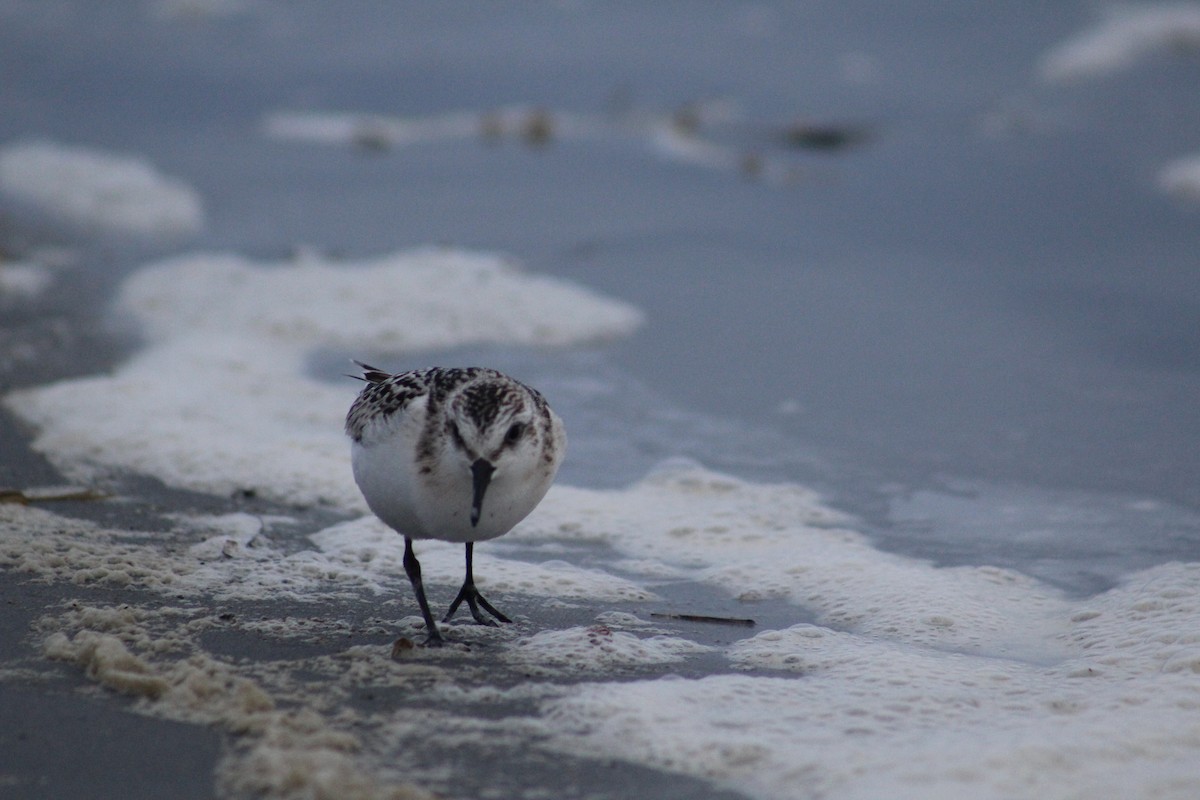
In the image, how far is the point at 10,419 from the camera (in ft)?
18.9

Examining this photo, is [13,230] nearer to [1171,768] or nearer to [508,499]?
[508,499]

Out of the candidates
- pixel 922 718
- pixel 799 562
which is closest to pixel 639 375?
pixel 799 562

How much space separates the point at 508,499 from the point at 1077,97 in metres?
8.85

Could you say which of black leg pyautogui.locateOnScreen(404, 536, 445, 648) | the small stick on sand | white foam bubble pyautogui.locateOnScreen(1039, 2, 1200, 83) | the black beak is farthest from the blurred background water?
the black beak

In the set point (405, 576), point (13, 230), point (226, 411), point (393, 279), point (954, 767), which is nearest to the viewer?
point (954, 767)

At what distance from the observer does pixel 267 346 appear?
7266mm

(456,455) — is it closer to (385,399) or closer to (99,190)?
(385,399)

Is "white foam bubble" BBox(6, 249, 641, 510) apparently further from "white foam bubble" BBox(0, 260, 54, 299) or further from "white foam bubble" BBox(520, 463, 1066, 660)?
"white foam bubble" BBox(520, 463, 1066, 660)

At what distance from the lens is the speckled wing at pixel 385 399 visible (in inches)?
150

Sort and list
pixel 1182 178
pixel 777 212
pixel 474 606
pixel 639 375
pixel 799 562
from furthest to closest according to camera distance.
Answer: pixel 777 212 → pixel 1182 178 → pixel 639 375 → pixel 799 562 → pixel 474 606

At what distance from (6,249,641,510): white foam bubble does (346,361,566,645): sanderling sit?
4.45 feet

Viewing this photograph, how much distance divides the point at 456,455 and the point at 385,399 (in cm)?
43

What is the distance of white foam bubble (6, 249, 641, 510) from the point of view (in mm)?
5414

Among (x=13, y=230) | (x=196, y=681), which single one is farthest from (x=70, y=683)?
(x=13, y=230)
